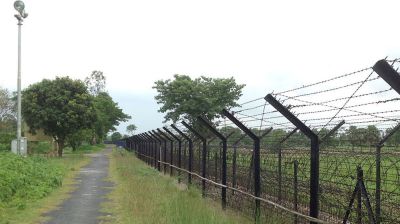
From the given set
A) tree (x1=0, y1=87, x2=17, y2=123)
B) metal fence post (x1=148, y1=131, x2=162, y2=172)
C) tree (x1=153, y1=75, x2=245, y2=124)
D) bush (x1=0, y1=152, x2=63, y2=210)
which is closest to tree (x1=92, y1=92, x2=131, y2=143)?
tree (x1=0, y1=87, x2=17, y2=123)

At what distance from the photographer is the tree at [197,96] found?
3225 cm

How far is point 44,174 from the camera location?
15.6 meters

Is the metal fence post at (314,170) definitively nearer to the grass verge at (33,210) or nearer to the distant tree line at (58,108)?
the grass verge at (33,210)

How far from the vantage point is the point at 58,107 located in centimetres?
3341

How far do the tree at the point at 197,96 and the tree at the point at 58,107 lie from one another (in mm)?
5076

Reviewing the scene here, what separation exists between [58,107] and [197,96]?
8.99 metres

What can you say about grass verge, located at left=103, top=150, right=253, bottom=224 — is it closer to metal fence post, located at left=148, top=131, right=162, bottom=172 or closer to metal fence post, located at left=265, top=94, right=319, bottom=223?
metal fence post, located at left=265, top=94, right=319, bottom=223

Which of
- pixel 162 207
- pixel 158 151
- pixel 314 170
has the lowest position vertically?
pixel 162 207

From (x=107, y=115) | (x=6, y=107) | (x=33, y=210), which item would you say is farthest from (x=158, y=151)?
(x=107, y=115)

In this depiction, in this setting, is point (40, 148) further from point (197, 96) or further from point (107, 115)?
point (107, 115)

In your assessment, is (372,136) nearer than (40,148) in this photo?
Yes

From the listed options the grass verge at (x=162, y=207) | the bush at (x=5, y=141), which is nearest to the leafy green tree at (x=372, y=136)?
the grass verge at (x=162, y=207)

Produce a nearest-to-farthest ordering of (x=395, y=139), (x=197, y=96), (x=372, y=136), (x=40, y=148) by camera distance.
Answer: (x=395, y=139), (x=372, y=136), (x=197, y=96), (x=40, y=148)

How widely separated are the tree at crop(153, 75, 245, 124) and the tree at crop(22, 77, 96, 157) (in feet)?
16.7
